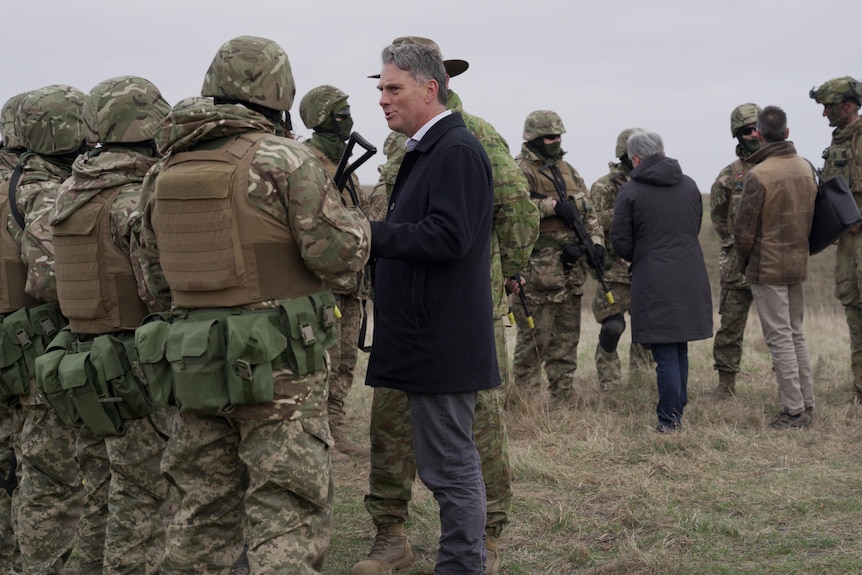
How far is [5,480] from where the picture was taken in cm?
470

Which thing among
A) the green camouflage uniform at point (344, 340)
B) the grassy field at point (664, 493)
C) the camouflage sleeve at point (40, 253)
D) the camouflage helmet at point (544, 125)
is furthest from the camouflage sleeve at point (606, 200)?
the camouflage sleeve at point (40, 253)

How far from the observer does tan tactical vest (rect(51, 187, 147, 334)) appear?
3.94 meters

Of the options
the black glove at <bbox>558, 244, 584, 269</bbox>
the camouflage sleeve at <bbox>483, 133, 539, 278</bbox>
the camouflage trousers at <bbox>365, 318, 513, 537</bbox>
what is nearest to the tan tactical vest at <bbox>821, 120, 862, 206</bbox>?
the black glove at <bbox>558, 244, 584, 269</bbox>

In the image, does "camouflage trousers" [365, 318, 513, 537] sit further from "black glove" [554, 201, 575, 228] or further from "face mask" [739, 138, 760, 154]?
"face mask" [739, 138, 760, 154]

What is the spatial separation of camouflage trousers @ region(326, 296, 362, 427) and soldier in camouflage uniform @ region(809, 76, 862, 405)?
415 centimetres

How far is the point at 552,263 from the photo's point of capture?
8.23 metres

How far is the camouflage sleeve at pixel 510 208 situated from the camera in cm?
476

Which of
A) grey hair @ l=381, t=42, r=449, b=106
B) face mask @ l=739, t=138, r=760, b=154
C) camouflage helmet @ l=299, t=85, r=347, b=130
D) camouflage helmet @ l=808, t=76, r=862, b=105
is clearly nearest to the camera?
grey hair @ l=381, t=42, r=449, b=106

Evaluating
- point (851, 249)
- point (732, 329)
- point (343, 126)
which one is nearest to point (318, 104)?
point (343, 126)

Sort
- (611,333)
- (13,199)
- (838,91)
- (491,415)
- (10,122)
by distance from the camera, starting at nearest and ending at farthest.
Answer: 1. (491,415)
2. (13,199)
3. (10,122)
4. (838,91)
5. (611,333)

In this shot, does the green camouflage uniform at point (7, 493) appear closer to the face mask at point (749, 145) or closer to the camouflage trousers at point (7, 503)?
the camouflage trousers at point (7, 503)

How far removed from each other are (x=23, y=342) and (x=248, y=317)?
66.0 inches

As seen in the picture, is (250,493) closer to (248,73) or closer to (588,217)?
(248,73)

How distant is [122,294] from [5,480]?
140 cm
